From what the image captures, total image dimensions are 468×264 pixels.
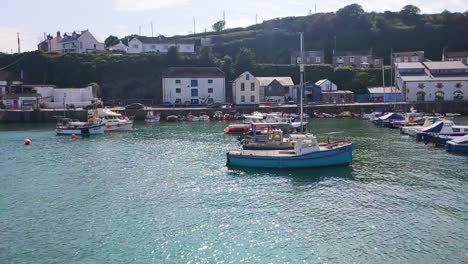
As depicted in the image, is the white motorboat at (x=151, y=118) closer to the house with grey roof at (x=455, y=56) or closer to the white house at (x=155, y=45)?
the white house at (x=155, y=45)

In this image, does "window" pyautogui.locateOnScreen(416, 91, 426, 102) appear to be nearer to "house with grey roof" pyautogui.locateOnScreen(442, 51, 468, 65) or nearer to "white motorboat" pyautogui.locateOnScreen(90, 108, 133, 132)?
"house with grey roof" pyautogui.locateOnScreen(442, 51, 468, 65)

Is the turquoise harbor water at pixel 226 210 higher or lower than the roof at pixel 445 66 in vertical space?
lower

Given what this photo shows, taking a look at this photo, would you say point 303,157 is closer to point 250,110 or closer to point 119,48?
point 250,110

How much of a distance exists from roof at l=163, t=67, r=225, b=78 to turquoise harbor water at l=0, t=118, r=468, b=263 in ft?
153

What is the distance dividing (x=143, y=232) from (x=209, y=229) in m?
3.02

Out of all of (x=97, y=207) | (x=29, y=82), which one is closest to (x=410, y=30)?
(x=29, y=82)

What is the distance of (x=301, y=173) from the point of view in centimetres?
3300

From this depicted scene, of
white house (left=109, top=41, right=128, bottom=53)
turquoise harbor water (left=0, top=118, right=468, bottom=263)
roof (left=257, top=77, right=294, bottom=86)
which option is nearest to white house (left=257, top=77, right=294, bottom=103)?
roof (left=257, top=77, right=294, bottom=86)

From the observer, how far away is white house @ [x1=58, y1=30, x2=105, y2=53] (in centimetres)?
10925

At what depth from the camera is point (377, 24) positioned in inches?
4970

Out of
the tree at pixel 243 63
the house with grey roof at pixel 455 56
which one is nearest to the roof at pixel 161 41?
the tree at pixel 243 63

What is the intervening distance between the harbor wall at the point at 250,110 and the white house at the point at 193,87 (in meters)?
8.49

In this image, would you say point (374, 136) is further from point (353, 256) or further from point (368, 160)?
point (353, 256)

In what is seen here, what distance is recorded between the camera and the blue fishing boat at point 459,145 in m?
39.6
